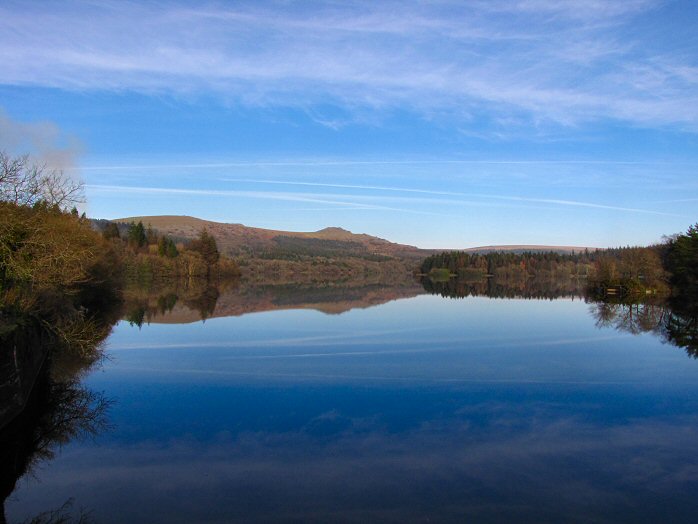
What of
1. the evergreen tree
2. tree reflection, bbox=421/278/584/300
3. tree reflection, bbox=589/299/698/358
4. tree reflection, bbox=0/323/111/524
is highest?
the evergreen tree

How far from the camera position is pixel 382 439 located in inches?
417

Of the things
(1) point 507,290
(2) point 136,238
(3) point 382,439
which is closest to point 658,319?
(3) point 382,439

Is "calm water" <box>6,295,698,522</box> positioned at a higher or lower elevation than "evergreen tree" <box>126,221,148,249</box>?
lower

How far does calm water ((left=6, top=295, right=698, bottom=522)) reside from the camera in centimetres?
791

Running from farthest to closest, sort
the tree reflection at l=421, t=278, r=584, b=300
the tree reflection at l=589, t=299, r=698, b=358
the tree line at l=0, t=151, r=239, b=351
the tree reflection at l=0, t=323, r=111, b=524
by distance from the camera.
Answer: the tree reflection at l=421, t=278, r=584, b=300
the tree reflection at l=589, t=299, r=698, b=358
the tree line at l=0, t=151, r=239, b=351
the tree reflection at l=0, t=323, r=111, b=524

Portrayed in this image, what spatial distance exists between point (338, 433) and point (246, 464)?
2182mm

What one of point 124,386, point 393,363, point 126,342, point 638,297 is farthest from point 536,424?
point 638,297

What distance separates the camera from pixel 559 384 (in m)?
15.5

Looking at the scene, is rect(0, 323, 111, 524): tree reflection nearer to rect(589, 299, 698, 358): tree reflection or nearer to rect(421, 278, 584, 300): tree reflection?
rect(589, 299, 698, 358): tree reflection

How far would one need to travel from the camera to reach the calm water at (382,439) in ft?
25.9

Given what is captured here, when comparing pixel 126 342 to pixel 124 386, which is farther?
pixel 126 342

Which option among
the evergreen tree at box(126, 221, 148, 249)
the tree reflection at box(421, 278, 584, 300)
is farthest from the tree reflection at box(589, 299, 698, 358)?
the evergreen tree at box(126, 221, 148, 249)

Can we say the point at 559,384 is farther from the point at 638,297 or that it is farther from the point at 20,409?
the point at 638,297

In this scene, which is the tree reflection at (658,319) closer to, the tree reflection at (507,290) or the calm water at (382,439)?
the calm water at (382,439)
